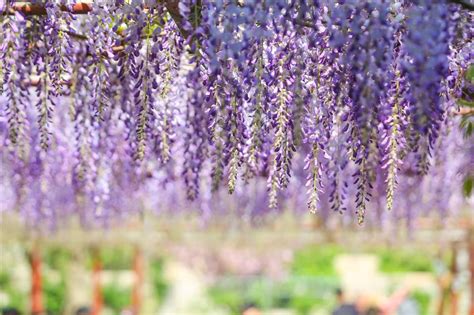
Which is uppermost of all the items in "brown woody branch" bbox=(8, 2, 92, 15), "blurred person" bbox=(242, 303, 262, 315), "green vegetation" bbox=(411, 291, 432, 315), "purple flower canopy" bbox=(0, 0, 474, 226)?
"brown woody branch" bbox=(8, 2, 92, 15)

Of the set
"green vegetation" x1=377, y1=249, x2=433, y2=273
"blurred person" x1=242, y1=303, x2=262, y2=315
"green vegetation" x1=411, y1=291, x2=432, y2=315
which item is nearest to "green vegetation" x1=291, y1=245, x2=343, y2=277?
"green vegetation" x1=377, y1=249, x2=433, y2=273

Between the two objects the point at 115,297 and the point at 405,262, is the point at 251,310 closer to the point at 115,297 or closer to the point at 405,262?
the point at 115,297

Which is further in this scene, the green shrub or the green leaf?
the green shrub

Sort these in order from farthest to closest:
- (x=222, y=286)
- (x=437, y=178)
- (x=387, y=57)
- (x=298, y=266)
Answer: (x=298, y=266)
(x=222, y=286)
(x=437, y=178)
(x=387, y=57)

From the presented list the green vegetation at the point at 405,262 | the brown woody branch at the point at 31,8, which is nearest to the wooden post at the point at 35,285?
the green vegetation at the point at 405,262

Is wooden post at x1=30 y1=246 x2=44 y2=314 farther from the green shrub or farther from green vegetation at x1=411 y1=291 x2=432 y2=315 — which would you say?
green vegetation at x1=411 y1=291 x2=432 y2=315

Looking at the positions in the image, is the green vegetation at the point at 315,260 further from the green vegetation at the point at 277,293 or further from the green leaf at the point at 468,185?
the green leaf at the point at 468,185

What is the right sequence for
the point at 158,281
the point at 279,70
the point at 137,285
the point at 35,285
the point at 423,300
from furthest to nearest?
the point at 158,281 < the point at 423,300 < the point at 137,285 < the point at 35,285 < the point at 279,70

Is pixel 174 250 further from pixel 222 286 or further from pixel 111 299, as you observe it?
pixel 111 299

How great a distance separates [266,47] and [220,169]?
48cm

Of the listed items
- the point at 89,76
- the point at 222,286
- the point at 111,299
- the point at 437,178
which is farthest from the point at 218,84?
the point at 222,286

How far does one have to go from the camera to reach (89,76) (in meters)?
4.04

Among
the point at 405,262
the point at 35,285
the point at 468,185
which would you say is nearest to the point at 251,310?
the point at 35,285

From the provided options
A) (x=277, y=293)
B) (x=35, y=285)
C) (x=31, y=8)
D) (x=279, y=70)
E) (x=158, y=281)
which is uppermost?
(x=31, y=8)
